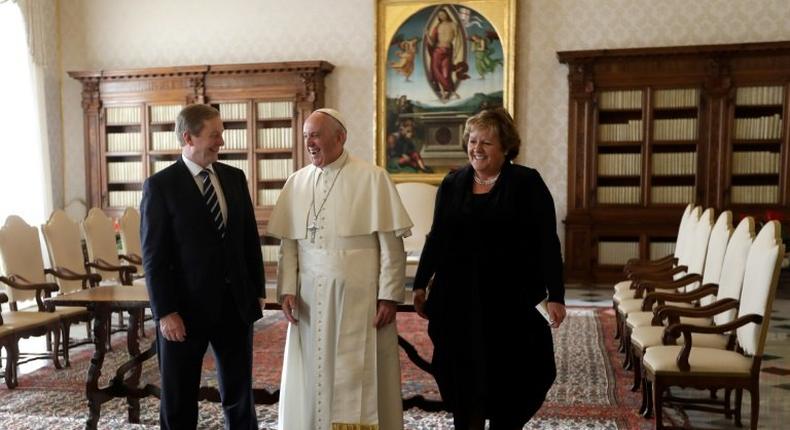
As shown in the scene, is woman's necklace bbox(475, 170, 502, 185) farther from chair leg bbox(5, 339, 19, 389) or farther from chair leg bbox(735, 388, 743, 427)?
chair leg bbox(5, 339, 19, 389)

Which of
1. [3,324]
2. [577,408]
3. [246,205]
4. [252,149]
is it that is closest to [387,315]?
[246,205]

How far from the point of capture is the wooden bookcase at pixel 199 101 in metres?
9.32

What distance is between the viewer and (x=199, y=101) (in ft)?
31.1

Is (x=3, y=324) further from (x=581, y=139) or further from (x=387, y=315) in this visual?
(x=581, y=139)

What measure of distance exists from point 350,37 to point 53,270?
510 centimetres

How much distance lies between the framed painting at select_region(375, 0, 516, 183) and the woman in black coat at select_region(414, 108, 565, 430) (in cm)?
636

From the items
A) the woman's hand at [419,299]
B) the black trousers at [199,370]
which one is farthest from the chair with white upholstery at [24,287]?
the woman's hand at [419,299]

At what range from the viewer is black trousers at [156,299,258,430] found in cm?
288

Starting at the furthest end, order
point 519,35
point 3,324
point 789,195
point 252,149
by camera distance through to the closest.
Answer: point 252,149
point 519,35
point 789,195
point 3,324

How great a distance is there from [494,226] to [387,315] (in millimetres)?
610

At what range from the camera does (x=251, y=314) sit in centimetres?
294

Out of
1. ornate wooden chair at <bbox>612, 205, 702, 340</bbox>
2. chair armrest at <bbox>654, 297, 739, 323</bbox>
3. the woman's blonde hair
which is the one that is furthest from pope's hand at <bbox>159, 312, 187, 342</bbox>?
ornate wooden chair at <bbox>612, 205, 702, 340</bbox>

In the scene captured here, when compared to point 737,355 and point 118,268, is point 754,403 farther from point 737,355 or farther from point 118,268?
point 118,268

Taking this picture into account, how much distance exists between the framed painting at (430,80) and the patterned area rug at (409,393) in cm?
356
